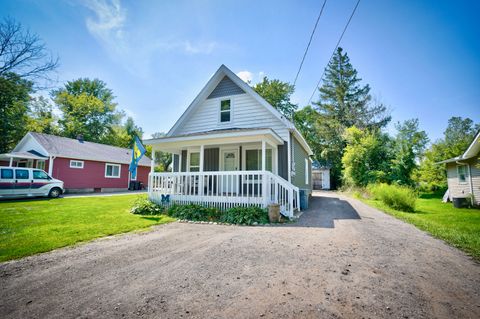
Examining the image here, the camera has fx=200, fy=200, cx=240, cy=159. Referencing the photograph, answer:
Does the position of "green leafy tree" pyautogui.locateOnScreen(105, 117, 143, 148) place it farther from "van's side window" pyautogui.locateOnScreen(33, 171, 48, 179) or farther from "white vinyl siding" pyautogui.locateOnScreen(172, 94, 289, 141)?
"white vinyl siding" pyautogui.locateOnScreen(172, 94, 289, 141)

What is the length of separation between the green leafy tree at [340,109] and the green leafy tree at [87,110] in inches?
1459

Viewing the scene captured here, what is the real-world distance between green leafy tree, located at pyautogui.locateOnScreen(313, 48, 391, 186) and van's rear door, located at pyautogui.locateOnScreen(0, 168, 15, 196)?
103ft

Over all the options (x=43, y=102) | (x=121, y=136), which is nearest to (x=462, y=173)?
(x=121, y=136)

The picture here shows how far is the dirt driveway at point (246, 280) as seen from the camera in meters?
2.12

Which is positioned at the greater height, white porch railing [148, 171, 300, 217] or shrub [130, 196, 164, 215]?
white porch railing [148, 171, 300, 217]

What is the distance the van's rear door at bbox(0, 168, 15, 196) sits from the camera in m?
11.4

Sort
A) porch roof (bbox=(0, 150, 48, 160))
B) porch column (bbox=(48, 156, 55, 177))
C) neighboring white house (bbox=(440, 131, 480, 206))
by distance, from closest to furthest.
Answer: neighboring white house (bbox=(440, 131, 480, 206)), porch roof (bbox=(0, 150, 48, 160)), porch column (bbox=(48, 156, 55, 177))

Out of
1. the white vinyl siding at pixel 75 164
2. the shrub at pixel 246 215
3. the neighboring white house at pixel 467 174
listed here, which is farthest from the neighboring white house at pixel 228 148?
the white vinyl siding at pixel 75 164

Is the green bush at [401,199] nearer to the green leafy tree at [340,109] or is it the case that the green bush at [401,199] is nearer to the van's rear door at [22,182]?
the green leafy tree at [340,109]

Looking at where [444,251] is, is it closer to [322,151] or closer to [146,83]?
[146,83]

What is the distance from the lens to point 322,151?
31031 millimetres

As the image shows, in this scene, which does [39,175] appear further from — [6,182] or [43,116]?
[43,116]

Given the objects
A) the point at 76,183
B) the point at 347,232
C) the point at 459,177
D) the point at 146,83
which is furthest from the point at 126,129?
the point at 459,177

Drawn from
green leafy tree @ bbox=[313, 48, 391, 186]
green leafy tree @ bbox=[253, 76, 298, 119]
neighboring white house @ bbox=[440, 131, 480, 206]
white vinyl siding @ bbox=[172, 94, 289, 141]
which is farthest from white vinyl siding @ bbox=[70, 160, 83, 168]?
green leafy tree @ bbox=[313, 48, 391, 186]
